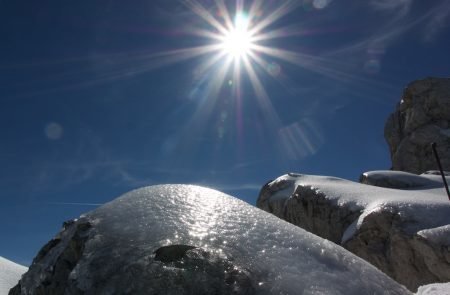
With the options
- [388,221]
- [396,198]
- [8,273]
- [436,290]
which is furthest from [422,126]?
[8,273]

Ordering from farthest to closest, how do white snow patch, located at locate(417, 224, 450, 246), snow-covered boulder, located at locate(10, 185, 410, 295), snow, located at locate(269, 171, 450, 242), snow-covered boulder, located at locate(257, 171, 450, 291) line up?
snow, located at locate(269, 171, 450, 242)
snow-covered boulder, located at locate(257, 171, 450, 291)
white snow patch, located at locate(417, 224, 450, 246)
snow-covered boulder, located at locate(10, 185, 410, 295)

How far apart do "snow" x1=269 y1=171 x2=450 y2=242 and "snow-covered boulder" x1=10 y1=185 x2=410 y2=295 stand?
1052cm

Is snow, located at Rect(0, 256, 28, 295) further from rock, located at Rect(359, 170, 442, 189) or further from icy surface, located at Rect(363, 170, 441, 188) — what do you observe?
icy surface, located at Rect(363, 170, 441, 188)

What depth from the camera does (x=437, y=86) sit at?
132 ft

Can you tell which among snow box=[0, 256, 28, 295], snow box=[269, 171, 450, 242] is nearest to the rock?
snow box=[269, 171, 450, 242]

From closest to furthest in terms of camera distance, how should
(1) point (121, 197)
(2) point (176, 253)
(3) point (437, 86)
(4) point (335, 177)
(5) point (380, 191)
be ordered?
(2) point (176, 253), (1) point (121, 197), (5) point (380, 191), (4) point (335, 177), (3) point (437, 86)

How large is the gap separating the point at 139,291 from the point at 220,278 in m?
0.72

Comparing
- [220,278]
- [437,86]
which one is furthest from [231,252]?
[437,86]

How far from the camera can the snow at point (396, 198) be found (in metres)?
13.1

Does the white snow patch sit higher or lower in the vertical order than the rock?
lower

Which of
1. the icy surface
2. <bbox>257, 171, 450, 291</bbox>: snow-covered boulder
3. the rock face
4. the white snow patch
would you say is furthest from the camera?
the rock face

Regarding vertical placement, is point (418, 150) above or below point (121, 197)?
above

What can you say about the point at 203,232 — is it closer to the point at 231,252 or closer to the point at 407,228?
the point at 231,252

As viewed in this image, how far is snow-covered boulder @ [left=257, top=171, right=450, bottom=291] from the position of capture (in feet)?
40.5
